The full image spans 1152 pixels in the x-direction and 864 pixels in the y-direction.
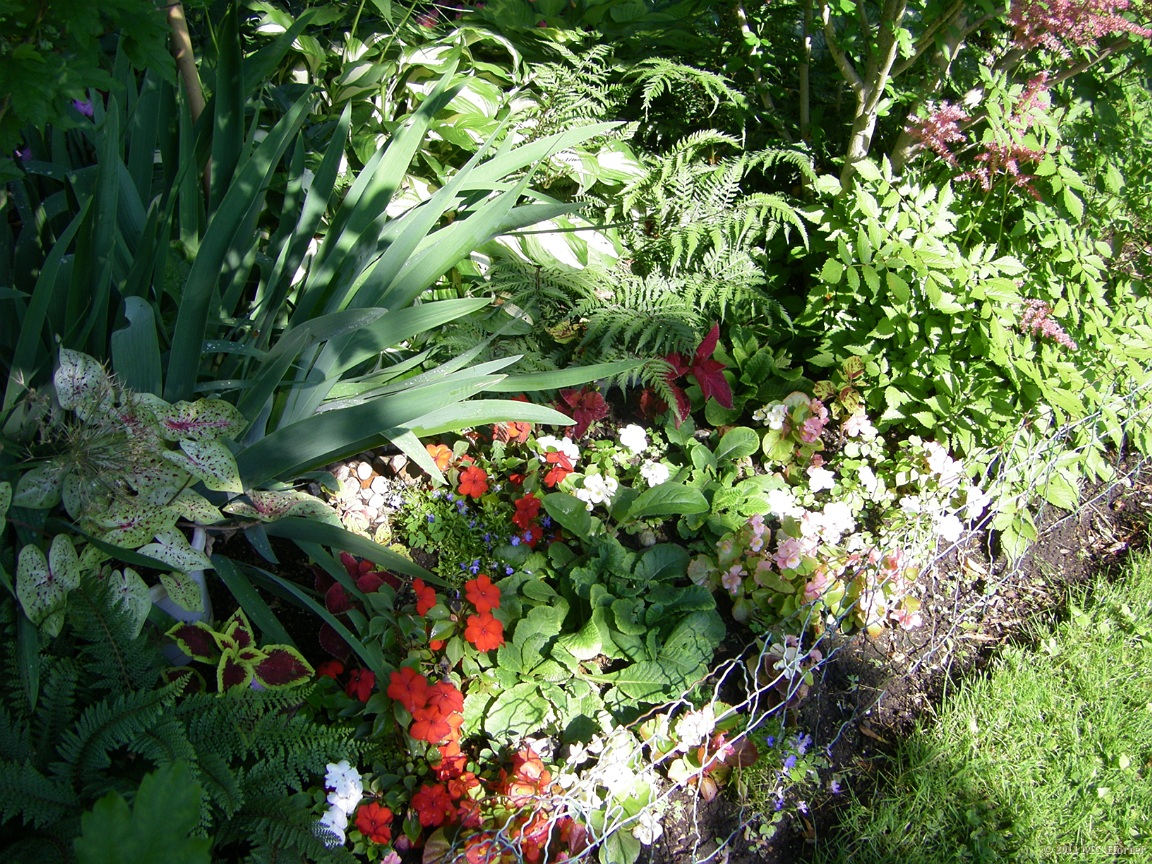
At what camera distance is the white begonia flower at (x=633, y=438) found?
234cm

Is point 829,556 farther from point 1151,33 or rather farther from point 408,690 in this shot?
point 1151,33

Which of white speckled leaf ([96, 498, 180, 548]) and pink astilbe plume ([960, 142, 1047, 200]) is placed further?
pink astilbe plume ([960, 142, 1047, 200])

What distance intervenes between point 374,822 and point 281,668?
342 millimetres

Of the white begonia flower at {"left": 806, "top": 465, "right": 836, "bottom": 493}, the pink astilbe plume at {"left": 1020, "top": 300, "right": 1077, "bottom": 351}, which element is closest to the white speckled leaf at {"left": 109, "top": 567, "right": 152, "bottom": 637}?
the white begonia flower at {"left": 806, "top": 465, "right": 836, "bottom": 493}

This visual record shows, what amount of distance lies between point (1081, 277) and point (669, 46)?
168cm

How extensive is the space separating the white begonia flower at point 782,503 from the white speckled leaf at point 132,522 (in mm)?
1547

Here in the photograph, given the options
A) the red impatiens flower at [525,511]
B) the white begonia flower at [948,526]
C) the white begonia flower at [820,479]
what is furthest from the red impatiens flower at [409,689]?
the white begonia flower at [948,526]

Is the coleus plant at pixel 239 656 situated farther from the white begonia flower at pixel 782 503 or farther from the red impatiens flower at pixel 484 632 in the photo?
the white begonia flower at pixel 782 503

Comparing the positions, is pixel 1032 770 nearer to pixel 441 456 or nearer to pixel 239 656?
pixel 441 456

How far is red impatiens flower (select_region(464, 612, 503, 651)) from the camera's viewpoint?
174 centimetres

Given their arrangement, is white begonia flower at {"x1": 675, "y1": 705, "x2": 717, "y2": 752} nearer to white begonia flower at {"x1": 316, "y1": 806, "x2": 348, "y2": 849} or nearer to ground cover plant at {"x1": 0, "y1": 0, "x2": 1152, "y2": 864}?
ground cover plant at {"x1": 0, "y1": 0, "x2": 1152, "y2": 864}

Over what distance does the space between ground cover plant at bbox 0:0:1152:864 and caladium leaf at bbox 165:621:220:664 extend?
1 cm

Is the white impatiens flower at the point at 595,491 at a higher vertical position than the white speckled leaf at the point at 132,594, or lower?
higher

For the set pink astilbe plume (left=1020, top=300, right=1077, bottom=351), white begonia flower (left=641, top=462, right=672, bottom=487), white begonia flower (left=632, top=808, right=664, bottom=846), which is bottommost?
white begonia flower (left=632, top=808, right=664, bottom=846)
